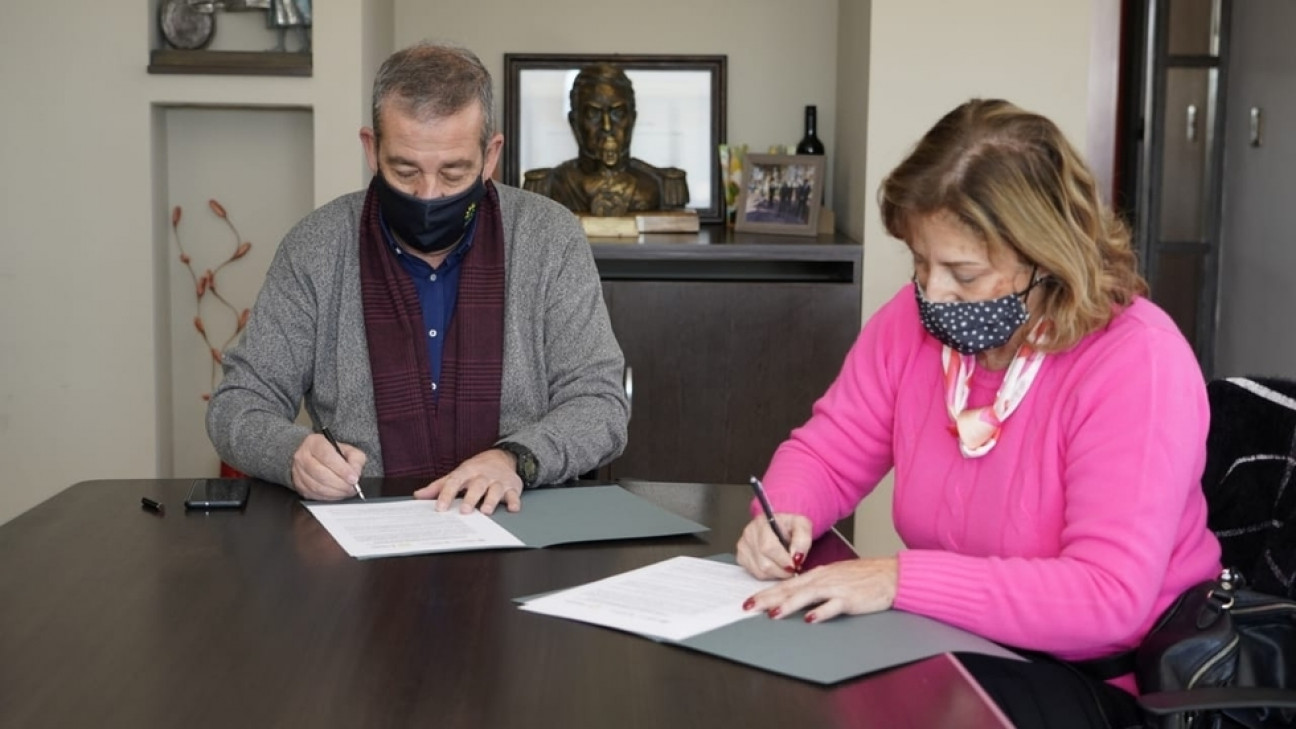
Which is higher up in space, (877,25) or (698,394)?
(877,25)

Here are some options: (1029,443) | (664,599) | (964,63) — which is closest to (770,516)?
(664,599)

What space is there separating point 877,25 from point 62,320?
2179 mm

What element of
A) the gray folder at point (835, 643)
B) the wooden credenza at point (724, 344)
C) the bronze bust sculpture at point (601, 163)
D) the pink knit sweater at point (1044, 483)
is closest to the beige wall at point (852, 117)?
the wooden credenza at point (724, 344)

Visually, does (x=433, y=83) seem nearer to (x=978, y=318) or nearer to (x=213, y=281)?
(x=978, y=318)

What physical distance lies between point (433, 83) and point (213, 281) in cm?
193

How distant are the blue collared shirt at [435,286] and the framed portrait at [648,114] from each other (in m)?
1.81

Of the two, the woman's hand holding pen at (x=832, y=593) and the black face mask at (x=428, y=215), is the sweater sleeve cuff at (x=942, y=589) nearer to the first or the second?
the woman's hand holding pen at (x=832, y=593)

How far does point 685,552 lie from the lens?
5.72ft

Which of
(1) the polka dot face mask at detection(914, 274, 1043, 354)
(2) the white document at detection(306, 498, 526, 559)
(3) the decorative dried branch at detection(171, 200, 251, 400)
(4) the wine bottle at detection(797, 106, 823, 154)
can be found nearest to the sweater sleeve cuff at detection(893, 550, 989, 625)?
(1) the polka dot face mask at detection(914, 274, 1043, 354)

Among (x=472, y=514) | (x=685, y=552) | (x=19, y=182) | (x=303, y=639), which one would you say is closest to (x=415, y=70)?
(x=472, y=514)

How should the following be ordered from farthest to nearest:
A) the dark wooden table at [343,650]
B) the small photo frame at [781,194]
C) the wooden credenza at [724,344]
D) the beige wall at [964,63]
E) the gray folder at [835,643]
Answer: the small photo frame at [781,194], the wooden credenza at [724,344], the beige wall at [964,63], the gray folder at [835,643], the dark wooden table at [343,650]

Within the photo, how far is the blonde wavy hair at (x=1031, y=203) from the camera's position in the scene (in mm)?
1619

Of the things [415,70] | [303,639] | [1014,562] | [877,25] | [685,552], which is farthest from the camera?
[877,25]

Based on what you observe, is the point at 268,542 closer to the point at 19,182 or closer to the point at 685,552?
the point at 685,552
